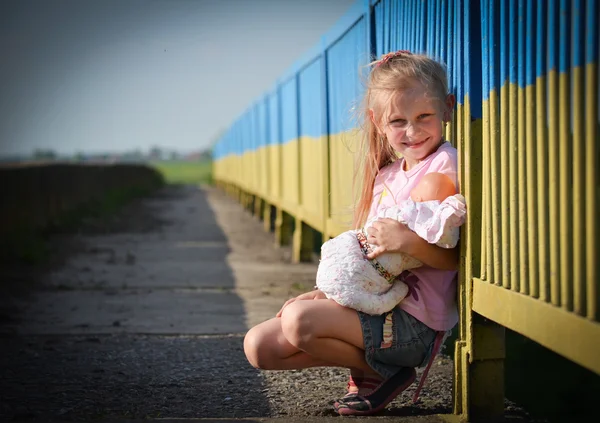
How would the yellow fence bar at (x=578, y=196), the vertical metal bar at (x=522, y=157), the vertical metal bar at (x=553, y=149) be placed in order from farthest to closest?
1. the vertical metal bar at (x=522, y=157)
2. the vertical metal bar at (x=553, y=149)
3. the yellow fence bar at (x=578, y=196)

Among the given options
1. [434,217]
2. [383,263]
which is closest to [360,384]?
[383,263]

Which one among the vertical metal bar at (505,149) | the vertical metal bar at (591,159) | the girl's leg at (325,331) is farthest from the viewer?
the girl's leg at (325,331)

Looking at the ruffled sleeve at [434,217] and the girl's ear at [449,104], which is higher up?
the girl's ear at [449,104]

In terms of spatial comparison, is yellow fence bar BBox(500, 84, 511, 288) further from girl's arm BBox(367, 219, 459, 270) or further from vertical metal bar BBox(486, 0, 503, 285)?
girl's arm BBox(367, 219, 459, 270)

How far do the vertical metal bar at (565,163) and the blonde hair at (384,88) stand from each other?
83cm

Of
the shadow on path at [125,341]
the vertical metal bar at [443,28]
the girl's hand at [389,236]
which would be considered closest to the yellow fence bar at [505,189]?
the girl's hand at [389,236]

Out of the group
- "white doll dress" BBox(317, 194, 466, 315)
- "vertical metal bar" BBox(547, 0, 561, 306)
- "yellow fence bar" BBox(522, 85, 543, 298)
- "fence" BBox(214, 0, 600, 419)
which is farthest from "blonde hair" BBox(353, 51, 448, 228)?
"vertical metal bar" BBox(547, 0, 561, 306)

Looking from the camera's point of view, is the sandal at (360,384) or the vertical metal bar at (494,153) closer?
the vertical metal bar at (494,153)

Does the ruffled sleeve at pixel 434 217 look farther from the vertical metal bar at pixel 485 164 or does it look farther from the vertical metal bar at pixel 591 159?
the vertical metal bar at pixel 591 159

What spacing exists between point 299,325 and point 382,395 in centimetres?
43

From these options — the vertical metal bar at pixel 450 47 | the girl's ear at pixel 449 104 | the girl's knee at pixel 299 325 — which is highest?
the vertical metal bar at pixel 450 47

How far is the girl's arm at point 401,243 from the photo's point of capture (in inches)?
117

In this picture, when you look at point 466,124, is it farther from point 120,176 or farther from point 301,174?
point 120,176

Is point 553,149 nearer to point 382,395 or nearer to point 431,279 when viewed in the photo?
point 431,279
